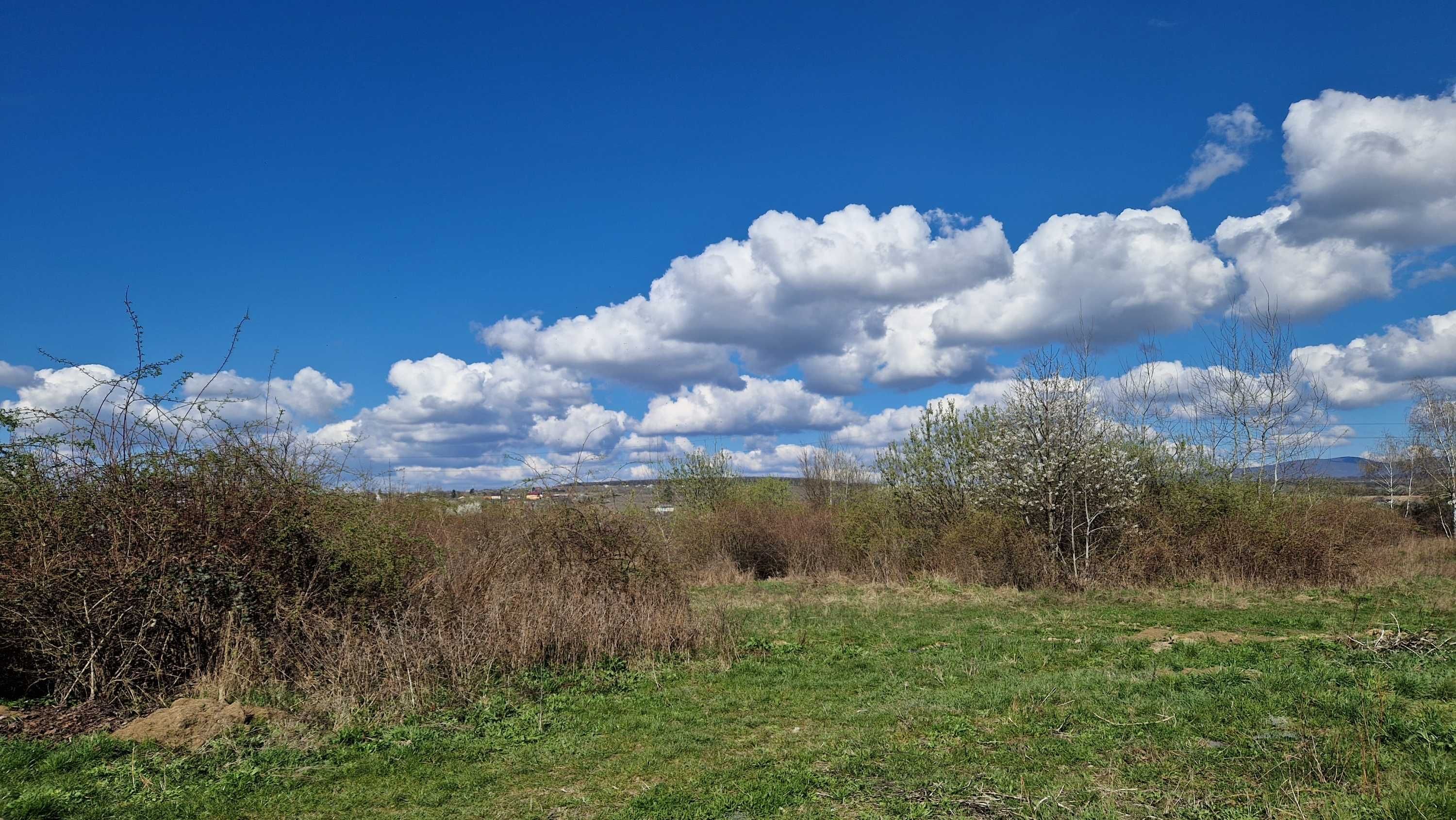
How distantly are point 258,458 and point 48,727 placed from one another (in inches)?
137

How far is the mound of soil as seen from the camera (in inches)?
280

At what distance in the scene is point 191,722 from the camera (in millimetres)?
7320

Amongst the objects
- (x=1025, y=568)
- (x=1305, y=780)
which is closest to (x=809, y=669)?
(x=1305, y=780)

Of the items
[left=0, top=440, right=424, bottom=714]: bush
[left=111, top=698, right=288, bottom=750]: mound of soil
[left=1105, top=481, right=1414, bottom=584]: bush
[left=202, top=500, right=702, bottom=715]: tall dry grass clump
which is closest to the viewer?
[left=111, top=698, right=288, bottom=750]: mound of soil

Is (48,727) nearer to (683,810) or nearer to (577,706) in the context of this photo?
(577,706)

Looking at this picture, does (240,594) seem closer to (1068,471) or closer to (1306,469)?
(1068,471)

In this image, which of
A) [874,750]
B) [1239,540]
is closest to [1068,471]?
[1239,540]

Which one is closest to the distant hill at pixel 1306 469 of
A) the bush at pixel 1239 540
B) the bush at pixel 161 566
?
the bush at pixel 1239 540

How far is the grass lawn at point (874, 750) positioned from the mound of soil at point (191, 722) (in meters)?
0.21

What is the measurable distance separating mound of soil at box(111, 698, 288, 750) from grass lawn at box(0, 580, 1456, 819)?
0.21m

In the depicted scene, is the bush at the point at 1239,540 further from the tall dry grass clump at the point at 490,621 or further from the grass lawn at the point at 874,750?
the tall dry grass clump at the point at 490,621

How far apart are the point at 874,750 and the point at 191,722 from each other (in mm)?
6182

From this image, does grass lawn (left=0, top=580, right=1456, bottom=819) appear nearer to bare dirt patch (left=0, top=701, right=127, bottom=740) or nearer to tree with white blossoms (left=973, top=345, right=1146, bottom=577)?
bare dirt patch (left=0, top=701, right=127, bottom=740)

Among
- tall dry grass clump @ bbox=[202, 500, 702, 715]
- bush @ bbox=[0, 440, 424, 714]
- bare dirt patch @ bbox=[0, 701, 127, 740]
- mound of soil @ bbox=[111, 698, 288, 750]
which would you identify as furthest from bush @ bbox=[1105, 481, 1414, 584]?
bare dirt patch @ bbox=[0, 701, 127, 740]
